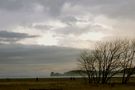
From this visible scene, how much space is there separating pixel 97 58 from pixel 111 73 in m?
4.01

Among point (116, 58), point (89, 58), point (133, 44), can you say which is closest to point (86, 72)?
point (89, 58)

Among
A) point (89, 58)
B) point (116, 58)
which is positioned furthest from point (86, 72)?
point (116, 58)

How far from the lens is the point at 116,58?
6056cm

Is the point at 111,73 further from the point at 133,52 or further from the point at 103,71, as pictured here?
the point at 133,52

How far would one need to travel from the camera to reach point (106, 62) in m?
60.8

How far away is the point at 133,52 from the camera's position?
63.5 meters

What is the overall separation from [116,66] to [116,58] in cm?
155

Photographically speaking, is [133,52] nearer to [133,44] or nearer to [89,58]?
[133,44]

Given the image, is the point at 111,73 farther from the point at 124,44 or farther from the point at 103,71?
the point at 124,44

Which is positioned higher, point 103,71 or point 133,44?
point 133,44

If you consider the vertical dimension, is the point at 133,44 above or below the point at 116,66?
above

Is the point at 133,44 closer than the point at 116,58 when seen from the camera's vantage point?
No

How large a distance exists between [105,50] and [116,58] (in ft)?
9.15

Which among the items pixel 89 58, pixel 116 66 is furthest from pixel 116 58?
pixel 89 58
